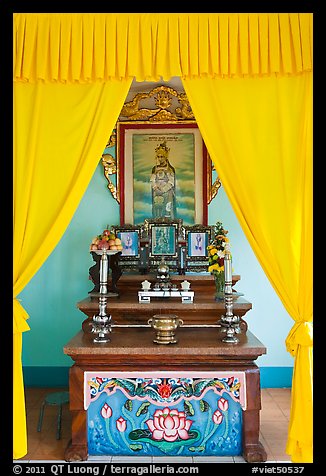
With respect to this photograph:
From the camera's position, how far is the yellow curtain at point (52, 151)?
2.62m

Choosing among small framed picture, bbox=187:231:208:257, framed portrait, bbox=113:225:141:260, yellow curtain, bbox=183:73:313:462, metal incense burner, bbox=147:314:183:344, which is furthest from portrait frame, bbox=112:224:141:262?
yellow curtain, bbox=183:73:313:462

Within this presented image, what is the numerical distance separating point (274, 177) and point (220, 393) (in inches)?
56.8

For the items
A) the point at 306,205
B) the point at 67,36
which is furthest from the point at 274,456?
the point at 67,36

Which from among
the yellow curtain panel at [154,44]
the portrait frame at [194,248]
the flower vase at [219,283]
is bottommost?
the flower vase at [219,283]

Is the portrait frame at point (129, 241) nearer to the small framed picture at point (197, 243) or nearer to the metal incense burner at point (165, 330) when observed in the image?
the small framed picture at point (197, 243)

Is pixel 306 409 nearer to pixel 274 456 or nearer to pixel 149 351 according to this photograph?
pixel 274 456

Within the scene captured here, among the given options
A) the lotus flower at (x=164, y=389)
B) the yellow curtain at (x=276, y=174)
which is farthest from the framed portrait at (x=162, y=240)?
the yellow curtain at (x=276, y=174)

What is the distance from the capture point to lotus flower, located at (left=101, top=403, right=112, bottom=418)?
9.66 ft

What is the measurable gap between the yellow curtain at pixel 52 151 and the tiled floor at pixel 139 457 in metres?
1.03

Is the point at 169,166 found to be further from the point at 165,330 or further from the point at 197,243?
the point at 165,330

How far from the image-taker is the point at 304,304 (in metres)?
2.57

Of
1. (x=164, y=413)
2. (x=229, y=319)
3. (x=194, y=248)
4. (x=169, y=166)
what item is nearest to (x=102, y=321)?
(x=164, y=413)
